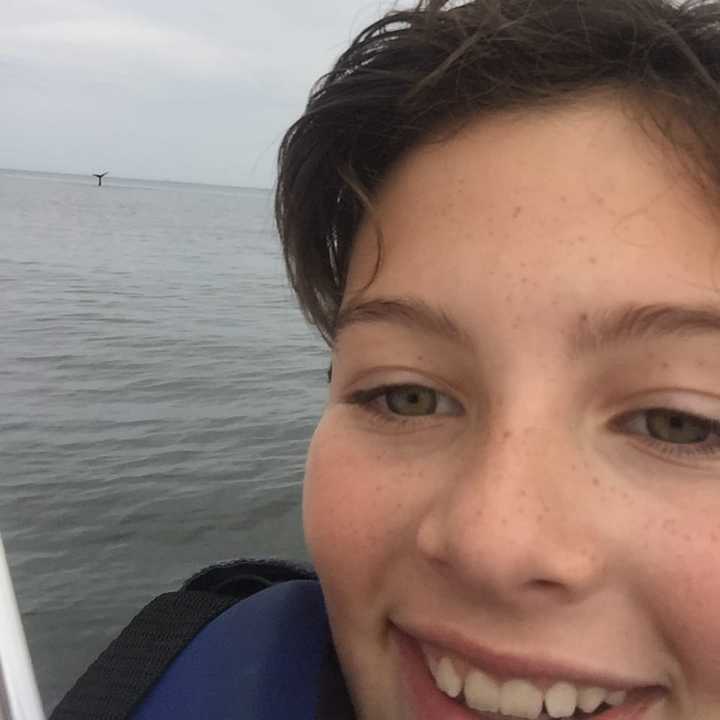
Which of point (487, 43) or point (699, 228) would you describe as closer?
point (699, 228)

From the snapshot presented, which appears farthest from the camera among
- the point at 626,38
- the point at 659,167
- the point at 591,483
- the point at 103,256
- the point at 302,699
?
the point at 103,256

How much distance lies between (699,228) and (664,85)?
0.88 feet

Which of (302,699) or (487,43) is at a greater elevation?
(487,43)

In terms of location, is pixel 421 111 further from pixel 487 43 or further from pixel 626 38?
pixel 626 38

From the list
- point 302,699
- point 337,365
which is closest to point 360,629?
point 302,699

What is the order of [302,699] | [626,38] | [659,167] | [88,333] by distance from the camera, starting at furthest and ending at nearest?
[88,333] < [302,699] < [626,38] < [659,167]

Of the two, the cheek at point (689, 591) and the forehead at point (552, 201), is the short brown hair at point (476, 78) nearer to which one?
the forehead at point (552, 201)

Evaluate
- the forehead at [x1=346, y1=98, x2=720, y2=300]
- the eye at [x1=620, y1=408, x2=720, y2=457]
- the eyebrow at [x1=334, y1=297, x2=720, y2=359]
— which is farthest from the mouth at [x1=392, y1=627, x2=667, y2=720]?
the forehead at [x1=346, y1=98, x2=720, y2=300]

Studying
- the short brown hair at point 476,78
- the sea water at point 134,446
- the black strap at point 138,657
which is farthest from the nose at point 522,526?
the sea water at point 134,446

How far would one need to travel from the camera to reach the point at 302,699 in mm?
1639

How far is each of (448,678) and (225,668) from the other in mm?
542

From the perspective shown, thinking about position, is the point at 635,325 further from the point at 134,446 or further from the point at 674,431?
the point at 134,446

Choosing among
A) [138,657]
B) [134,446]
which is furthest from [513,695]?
[134,446]

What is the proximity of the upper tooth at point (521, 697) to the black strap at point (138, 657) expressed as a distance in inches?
27.7
